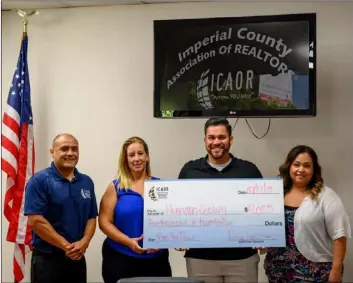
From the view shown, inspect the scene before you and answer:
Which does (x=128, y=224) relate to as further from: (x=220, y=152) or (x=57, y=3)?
(x=57, y=3)

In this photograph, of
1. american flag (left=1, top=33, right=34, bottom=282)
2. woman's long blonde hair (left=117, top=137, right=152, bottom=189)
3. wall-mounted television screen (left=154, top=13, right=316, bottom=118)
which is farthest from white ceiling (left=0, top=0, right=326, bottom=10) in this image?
woman's long blonde hair (left=117, top=137, right=152, bottom=189)

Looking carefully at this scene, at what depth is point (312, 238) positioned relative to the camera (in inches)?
111

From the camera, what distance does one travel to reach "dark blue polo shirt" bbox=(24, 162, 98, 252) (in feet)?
9.55

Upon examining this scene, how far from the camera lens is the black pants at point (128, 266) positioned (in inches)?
116

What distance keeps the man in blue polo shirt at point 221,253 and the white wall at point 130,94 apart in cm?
92

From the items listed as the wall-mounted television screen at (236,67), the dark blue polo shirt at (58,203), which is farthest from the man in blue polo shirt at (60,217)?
the wall-mounted television screen at (236,67)

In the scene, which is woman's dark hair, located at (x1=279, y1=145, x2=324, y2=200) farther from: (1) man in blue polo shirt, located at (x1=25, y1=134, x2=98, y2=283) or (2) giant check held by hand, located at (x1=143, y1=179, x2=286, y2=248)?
(1) man in blue polo shirt, located at (x1=25, y1=134, x2=98, y2=283)

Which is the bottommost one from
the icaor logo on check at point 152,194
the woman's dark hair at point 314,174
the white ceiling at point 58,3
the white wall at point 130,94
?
the icaor logo on check at point 152,194

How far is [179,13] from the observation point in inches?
156

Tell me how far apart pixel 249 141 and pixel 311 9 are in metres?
1.15

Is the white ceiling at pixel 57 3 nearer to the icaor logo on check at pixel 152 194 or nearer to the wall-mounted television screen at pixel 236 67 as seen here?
the wall-mounted television screen at pixel 236 67

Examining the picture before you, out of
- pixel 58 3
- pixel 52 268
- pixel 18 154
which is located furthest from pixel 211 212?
pixel 58 3

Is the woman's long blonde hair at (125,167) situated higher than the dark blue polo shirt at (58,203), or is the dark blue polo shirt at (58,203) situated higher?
the woman's long blonde hair at (125,167)

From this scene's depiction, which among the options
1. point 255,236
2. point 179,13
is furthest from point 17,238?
point 179,13
